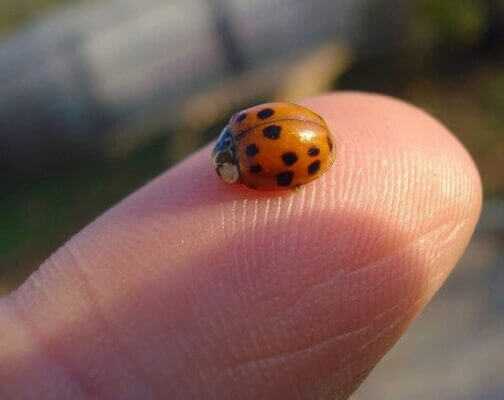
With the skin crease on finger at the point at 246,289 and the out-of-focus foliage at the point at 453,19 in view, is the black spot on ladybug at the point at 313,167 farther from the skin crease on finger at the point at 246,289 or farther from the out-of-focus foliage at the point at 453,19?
the out-of-focus foliage at the point at 453,19

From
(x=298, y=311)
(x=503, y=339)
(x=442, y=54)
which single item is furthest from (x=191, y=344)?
(x=442, y=54)

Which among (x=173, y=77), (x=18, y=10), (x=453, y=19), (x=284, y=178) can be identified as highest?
(x=18, y=10)

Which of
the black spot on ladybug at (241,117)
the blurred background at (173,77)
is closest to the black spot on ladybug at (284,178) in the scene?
the black spot on ladybug at (241,117)

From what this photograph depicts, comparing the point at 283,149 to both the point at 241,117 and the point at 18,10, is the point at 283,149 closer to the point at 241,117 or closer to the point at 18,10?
the point at 241,117

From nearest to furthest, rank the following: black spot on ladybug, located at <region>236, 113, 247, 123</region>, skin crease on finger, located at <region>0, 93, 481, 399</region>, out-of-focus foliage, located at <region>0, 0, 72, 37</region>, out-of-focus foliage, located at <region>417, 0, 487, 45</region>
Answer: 1. skin crease on finger, located at <region>0, 93, 481, 399</region>
2. black spot on ladybug, located at <region>236, 113, 247, 123</region>
3. out-of-focus foliage, located at <region>417, 0, 487, 45</region>
4. out-of-focus foliage, located at <region>0, 0, 72, 37</region>

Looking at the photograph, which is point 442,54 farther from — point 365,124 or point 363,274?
point 363,274

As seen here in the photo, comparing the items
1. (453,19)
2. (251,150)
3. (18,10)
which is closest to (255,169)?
(251,150)

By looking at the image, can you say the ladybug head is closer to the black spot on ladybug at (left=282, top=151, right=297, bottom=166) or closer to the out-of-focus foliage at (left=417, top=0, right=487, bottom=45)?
the black spot on ladybug at (left=282, top=151, right=297, bottom=166)

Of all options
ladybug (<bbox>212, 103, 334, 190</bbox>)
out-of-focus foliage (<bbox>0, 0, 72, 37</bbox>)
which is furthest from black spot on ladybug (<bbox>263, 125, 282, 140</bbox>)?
out-of-focus foliage (<bbox>0, 0, 72, 37</bbox>)

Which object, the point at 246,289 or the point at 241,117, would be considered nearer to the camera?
the point at 246,289
